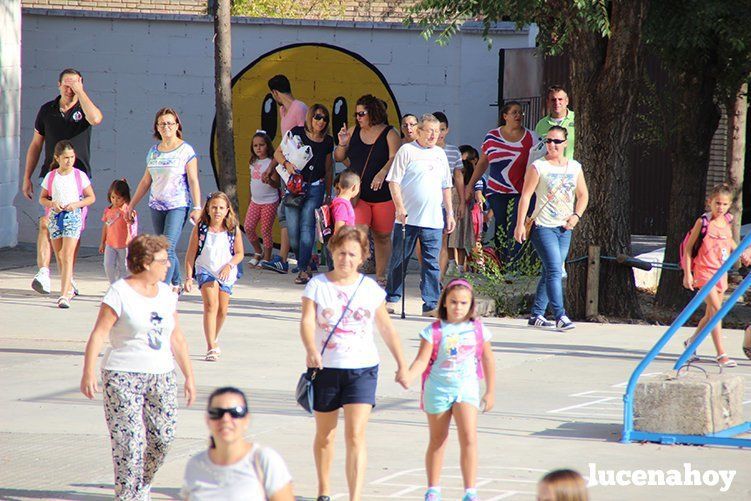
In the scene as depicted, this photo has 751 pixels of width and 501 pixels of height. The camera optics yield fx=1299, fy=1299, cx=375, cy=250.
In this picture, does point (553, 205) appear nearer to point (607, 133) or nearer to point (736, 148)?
point (607, 133)

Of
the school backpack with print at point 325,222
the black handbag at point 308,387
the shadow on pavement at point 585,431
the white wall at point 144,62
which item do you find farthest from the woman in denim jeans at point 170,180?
the black handbag at point 308,387

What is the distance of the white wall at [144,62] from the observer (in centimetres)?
1614

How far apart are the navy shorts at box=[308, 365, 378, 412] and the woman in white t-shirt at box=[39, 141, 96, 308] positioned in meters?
6.08

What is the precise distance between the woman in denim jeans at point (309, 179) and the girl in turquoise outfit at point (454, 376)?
7.22 meters

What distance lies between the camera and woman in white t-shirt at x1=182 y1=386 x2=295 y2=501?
14.4 feet

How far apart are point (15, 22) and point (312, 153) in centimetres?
455

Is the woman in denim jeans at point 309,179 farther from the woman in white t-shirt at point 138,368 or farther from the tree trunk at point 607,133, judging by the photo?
the woman in white t-shirt at point 138,368

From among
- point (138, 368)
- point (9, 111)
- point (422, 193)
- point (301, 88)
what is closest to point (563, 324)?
point (422, 193)

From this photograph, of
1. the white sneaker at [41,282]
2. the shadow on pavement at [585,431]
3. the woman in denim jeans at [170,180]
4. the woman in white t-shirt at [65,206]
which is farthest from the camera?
the white sneaker at [41,282]

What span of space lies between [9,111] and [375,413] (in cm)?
921

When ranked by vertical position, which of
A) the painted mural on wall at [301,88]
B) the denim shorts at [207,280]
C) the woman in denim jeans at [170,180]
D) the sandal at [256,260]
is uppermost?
the painted mural on wall at [301,88]

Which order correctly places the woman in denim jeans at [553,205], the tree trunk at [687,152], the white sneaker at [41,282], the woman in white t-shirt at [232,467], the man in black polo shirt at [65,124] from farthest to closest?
the tree trunk at [687,152]
the man in black polo shirt at [65,124]
the white sneaker at [41,282]
the woman in denim jeans at [553,205]
the woman in white t-shirt at [232,467]

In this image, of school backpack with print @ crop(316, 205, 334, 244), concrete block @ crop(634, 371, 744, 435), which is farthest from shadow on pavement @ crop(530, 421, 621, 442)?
school backpack with print @ crop(316, 205, 334, 244)

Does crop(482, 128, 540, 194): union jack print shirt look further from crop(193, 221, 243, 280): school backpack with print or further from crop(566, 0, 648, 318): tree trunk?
crop(193, 221, 243, 280): school backpack with print
